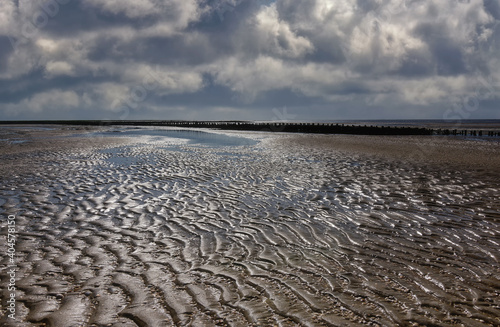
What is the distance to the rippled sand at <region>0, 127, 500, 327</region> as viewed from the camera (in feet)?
15.3

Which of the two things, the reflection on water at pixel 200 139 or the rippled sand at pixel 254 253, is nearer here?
the rippled sand at pixel 254 253

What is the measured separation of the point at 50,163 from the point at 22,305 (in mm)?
17728

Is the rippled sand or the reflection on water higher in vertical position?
the reflection on water

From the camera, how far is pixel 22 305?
479 centimetres

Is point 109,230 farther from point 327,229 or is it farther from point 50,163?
point 50,163

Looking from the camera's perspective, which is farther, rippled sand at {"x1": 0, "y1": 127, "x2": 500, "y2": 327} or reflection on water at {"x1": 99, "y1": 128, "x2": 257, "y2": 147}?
reflection on water at {"x1": 99, "y1": 128, "x2": 257, "y2": 147}

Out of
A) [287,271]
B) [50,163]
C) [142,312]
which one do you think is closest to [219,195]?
[287,271]

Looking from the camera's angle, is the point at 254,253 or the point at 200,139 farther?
the point at 200,139

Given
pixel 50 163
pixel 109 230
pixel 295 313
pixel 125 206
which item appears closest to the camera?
pixel 295 313

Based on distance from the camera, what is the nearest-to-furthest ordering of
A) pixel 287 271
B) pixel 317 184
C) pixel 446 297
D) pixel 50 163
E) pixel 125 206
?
pixel 446 297
pixel 287 271
pixel 125 206
pixel 317 184
pixel 50 163

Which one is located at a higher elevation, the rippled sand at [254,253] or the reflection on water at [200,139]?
the reflection on water at [200,139]

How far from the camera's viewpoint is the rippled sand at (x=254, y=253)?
15.3ft

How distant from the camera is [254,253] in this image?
268 inches

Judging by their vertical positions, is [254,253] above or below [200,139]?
below
